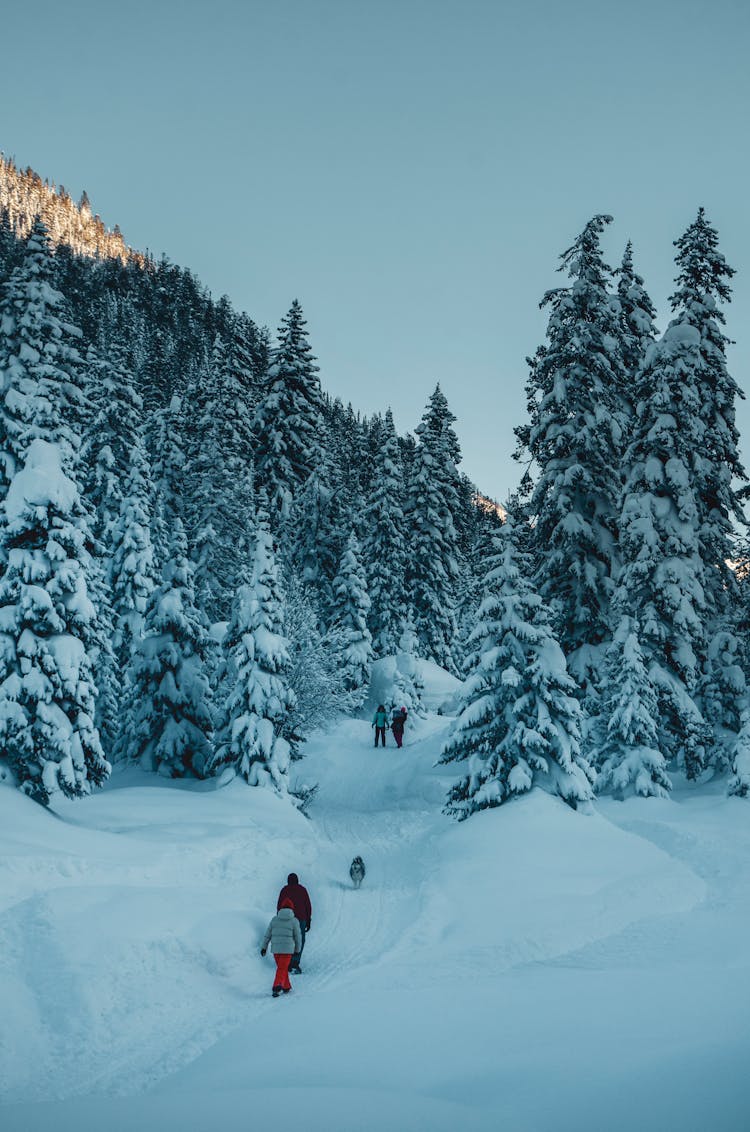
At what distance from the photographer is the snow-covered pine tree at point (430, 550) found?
1788 inches

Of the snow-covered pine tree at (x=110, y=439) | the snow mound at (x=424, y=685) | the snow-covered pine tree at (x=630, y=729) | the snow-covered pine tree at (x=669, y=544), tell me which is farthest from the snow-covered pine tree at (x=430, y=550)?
the snow-covered pine tree at (x=630, y=729)

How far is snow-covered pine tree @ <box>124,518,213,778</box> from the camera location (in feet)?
80.9

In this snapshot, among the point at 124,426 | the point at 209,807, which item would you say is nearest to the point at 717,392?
the point at 209,807

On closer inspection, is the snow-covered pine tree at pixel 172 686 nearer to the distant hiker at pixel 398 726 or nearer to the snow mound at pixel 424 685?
the distant hiker at pixel 398 726

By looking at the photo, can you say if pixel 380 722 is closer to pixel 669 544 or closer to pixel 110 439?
pixel 669 544

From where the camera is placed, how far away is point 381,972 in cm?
1070

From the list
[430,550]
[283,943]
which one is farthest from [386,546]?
[283,943]

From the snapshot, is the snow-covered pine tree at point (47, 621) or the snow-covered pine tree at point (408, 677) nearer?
the snow-covered pine tree at point (47, 621)

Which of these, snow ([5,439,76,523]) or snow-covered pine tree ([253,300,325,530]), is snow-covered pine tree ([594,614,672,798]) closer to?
snow ([5,439,76,523])

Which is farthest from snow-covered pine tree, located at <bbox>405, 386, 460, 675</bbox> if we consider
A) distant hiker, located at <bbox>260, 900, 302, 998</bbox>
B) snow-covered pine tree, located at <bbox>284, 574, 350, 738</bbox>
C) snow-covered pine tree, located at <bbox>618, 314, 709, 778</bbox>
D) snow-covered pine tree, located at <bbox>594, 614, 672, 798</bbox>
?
distant hiker, located at <bbox>260, 900, 302, 998</bbox>

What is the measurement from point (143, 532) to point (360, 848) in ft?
56.2

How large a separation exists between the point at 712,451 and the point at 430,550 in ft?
76.8

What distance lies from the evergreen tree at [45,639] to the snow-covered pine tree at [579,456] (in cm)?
1397

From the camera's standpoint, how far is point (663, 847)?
53.3ft
